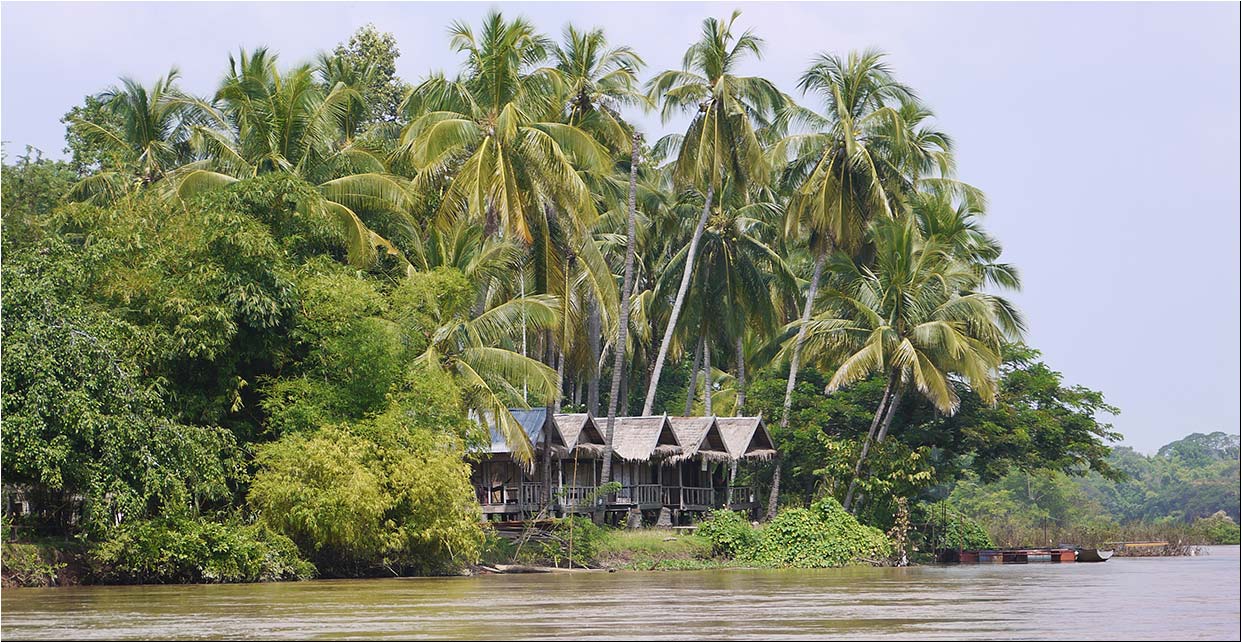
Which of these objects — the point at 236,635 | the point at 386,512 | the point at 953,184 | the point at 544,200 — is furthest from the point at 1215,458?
the point at 236,635

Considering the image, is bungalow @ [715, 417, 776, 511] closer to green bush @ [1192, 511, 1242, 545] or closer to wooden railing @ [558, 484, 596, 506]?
wooden railing @ [558, 484, 596, 506]

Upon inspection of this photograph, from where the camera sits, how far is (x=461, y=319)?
2616 centimetres

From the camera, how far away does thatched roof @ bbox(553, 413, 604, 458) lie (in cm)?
3133

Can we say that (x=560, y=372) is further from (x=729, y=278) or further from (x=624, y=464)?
(x=729, y=278)

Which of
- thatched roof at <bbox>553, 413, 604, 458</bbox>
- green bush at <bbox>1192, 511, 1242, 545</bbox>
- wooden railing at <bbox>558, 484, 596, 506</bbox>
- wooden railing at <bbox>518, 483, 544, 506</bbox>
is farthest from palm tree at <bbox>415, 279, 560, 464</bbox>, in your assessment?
green bush at <bbox>1192, 511, 1242, 545</bbox>

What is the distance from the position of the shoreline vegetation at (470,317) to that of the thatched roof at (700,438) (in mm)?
1669

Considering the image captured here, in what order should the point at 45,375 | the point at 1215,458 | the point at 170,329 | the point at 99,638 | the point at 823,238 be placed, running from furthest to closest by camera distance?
the point at 1215,458
the point at 823,238
the point at 170,329
the point at 45,375
the point at 99,638

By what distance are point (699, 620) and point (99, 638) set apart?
206 inches

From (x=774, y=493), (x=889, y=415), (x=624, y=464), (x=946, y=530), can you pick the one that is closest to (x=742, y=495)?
(x=774, y=493)

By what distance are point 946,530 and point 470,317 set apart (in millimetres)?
13810

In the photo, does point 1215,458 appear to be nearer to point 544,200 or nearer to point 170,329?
point 544,200

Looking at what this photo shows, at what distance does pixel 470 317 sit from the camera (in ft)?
96.1

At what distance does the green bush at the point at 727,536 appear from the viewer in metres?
29.9

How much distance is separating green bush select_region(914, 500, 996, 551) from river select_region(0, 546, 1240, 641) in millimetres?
13020
